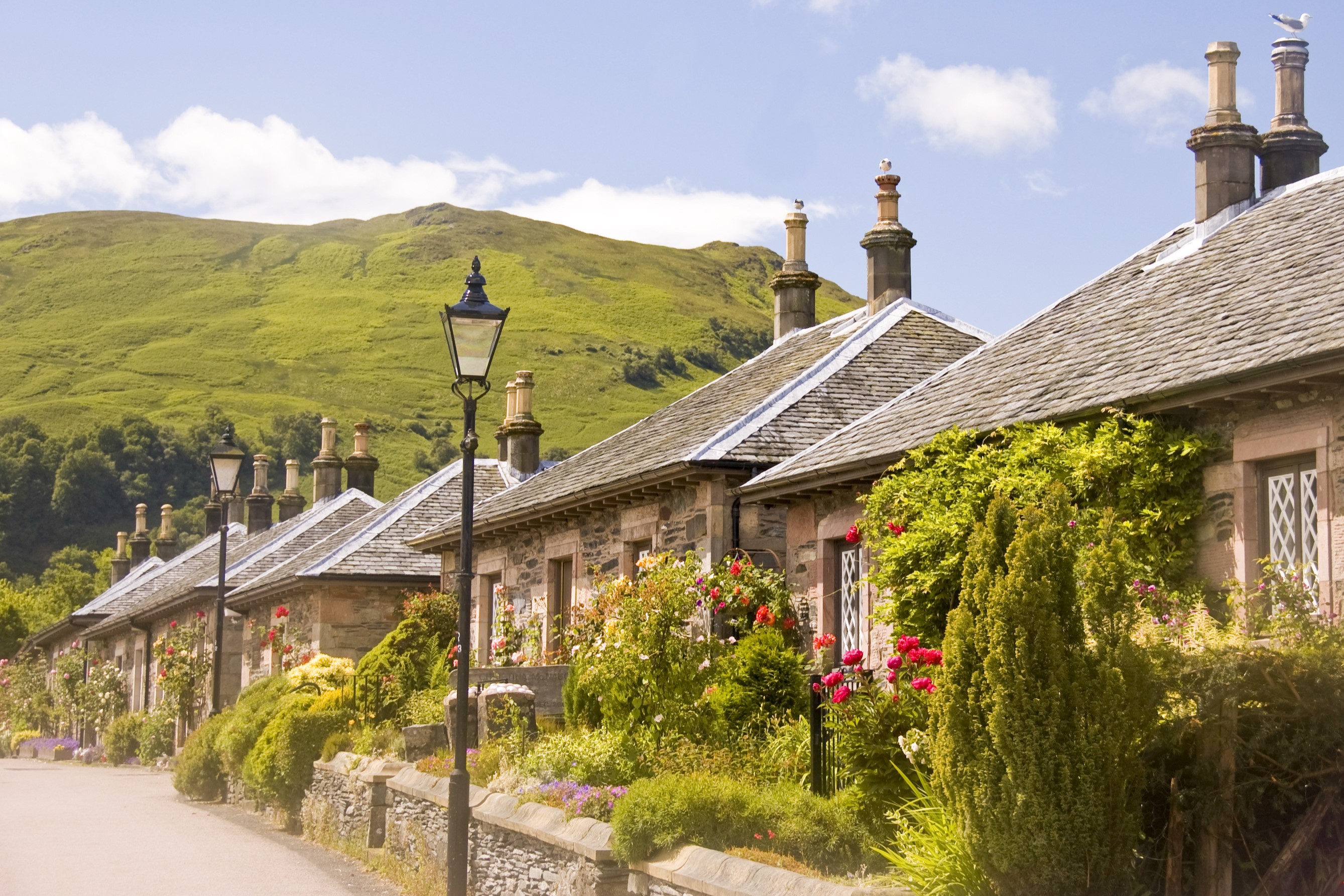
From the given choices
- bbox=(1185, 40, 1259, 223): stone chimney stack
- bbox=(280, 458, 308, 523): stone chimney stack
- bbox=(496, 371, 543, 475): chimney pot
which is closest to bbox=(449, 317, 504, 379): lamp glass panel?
bbox=(1185, 40, 1259, 223): stone chimney stack

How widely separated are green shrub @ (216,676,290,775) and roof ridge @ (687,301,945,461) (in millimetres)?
8191

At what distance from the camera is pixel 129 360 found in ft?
479

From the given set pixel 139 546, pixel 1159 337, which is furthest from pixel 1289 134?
pixel 139 546

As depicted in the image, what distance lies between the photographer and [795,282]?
23.7 metres

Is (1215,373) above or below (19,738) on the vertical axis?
above

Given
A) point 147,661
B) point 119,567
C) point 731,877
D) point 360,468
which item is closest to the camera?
point 731,877

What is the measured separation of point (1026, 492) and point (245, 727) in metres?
14.0

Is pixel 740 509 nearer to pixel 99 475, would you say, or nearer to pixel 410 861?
pixel 410 861

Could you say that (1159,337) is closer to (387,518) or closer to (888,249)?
(888,249)

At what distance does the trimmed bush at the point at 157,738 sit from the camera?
33906 mm

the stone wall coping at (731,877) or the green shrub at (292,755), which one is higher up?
the stone wall coping at (731,877)

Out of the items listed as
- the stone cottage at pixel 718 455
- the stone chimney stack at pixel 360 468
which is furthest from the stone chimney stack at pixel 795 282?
the stone chimney stack at pixel 360 468

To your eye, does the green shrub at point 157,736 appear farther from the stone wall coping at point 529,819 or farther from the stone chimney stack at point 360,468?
the stone wall coping at point 529,819

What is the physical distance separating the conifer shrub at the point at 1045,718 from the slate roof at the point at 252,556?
85.0 ft
